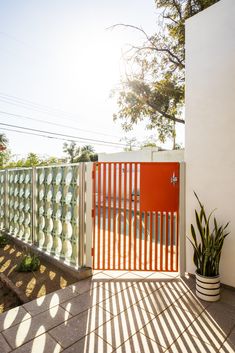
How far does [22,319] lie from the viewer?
2.35 m

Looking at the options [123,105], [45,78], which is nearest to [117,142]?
[45,78]

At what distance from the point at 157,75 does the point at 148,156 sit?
7359 millimetres

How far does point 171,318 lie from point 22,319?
1.56 m

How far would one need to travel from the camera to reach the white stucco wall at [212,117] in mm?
3010

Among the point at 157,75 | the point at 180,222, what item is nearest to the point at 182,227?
the point at 180,222

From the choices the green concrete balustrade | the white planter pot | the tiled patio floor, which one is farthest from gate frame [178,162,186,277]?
the green concrete balustrade

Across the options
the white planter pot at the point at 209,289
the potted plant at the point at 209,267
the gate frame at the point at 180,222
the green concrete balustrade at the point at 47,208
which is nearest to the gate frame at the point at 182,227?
the gate frame at the point at 180,222

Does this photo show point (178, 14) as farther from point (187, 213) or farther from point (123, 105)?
point (187, 213)

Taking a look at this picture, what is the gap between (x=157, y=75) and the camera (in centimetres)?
684

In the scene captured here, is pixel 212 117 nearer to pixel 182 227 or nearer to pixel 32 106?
pixel 182 227

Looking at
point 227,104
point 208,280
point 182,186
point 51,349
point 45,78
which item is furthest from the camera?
point 45,78

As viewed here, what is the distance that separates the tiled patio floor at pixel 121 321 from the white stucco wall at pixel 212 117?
0.80 m

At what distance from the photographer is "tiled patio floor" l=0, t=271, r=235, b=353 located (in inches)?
77.7

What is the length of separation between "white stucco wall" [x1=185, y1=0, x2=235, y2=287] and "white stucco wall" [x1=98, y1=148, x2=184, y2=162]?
8364mm
